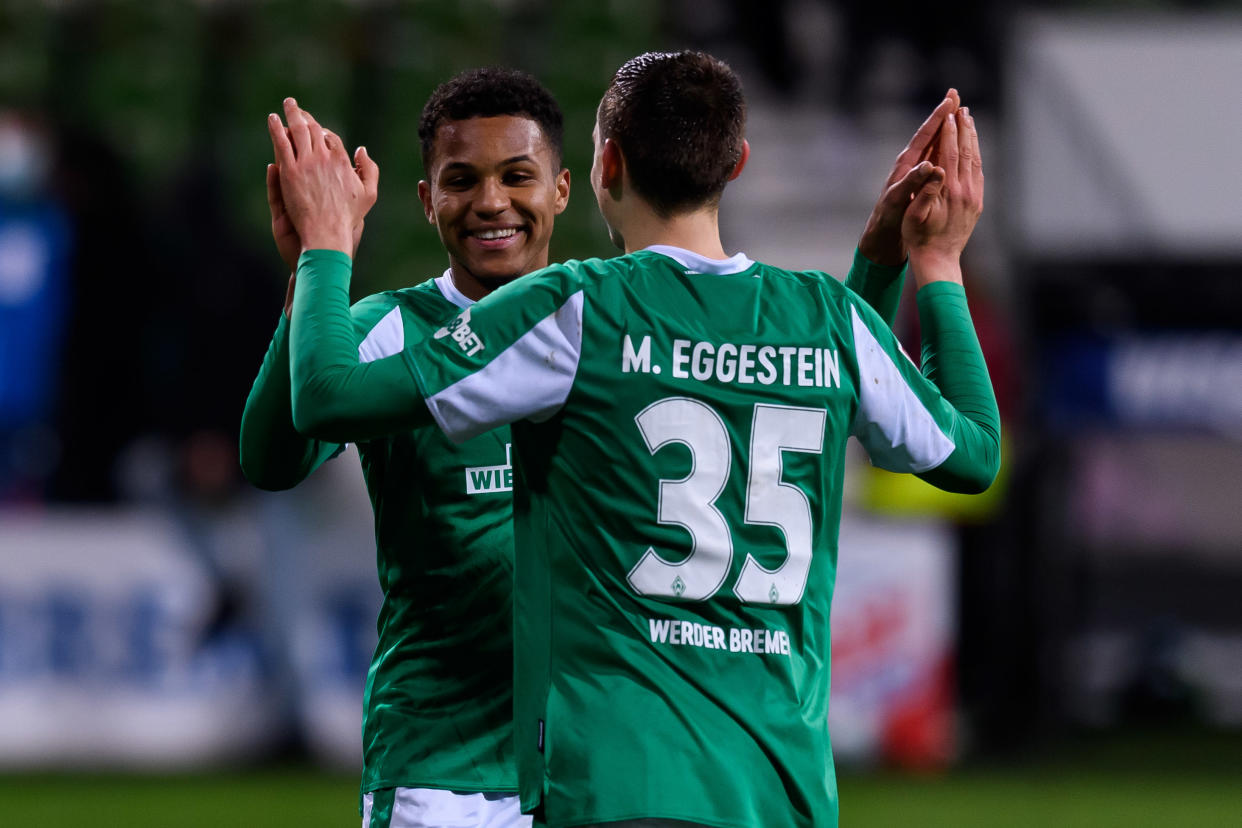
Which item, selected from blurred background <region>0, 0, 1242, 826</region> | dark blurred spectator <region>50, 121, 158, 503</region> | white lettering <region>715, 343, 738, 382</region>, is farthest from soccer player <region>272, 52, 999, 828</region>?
dark blurred spectator <region>50, 121, 158, 503</region>

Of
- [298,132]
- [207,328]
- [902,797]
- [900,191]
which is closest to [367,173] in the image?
[298,132]

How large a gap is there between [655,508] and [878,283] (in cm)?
71

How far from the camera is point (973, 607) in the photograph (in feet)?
32.6

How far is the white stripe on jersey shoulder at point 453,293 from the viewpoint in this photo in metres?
3.07

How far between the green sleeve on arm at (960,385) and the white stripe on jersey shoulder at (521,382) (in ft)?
1.85

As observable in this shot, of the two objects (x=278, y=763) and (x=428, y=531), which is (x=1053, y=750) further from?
(x=428, y=531)

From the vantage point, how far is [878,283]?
2.77 meters

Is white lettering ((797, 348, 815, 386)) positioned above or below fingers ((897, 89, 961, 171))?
below

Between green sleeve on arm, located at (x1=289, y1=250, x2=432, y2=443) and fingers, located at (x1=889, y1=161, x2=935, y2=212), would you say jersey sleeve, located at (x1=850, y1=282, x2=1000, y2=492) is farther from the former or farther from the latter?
green sleeve on arm, located at (x1=289, y1=250, x2=432, y2=443)

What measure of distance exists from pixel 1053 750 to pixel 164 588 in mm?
4726

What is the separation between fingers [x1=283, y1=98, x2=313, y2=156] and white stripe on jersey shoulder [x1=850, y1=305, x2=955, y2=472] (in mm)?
822

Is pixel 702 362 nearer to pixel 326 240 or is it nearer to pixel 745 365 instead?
pixel 745 365

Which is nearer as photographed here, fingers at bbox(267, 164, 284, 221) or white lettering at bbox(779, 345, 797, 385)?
white lettering at bbox(779, 345, 797, 385)

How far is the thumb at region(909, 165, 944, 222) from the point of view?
2.60 metres
